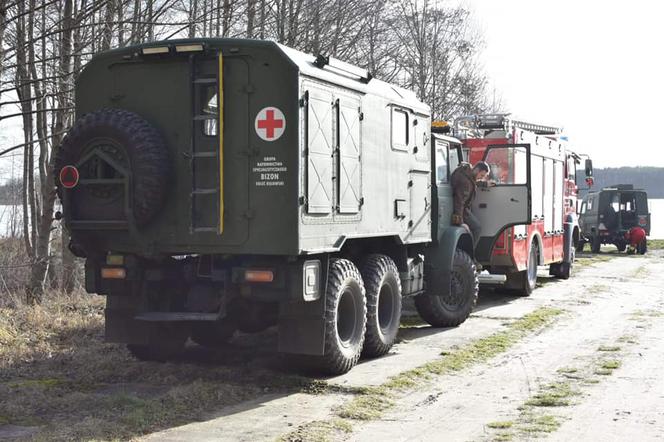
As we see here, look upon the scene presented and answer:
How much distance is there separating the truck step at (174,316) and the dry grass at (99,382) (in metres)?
0.57

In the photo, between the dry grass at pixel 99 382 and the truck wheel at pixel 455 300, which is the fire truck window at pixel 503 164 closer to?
the truck wheel at pixel 455 300

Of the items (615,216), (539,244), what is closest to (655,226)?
(615,216)

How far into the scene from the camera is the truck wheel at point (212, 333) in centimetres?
941

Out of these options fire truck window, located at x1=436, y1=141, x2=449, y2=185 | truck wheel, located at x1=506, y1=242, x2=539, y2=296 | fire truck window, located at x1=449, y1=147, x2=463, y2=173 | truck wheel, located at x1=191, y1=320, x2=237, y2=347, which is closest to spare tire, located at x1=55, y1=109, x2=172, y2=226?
truck wheel, located at x1=191, y1=320, x2=237, y2=347

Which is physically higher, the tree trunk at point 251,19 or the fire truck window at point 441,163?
the tree trunk at point 251,19

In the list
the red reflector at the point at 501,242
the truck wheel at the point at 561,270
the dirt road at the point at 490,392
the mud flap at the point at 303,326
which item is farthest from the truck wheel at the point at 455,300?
the truck wheel at the point at 561,270

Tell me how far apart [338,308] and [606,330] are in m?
4.80

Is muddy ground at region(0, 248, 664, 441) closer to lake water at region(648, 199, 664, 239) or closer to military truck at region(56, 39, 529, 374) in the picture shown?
military truck at region(56, 39, 529, 374)

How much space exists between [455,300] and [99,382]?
18.9 ft

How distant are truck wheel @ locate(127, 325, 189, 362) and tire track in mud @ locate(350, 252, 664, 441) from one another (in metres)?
2.78

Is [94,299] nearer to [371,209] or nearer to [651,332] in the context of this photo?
[371,209]

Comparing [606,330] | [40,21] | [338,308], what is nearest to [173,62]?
[338,308]

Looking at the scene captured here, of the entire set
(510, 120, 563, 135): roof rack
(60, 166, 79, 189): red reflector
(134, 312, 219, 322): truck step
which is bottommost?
(134, 312, 219, 322): truck step

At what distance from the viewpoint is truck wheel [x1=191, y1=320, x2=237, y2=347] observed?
30.9 ft
